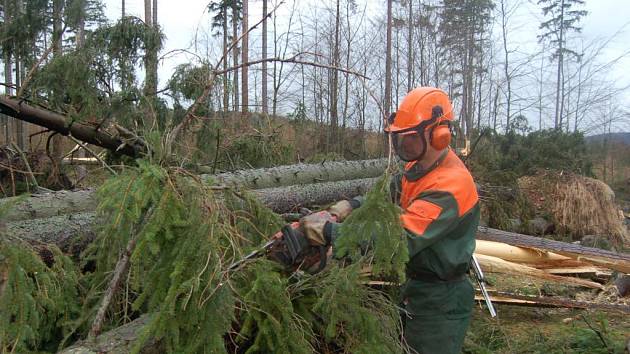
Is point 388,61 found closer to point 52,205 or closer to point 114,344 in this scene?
point 52,205

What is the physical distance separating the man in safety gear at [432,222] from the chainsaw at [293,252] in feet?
0.19

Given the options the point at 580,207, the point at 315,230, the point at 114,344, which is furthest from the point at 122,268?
the point at 580,207

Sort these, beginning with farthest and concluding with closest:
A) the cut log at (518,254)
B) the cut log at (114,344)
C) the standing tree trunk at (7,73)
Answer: the standing tree trunk at (7,73), the cut log at (518,254), the cut log at (114,344)

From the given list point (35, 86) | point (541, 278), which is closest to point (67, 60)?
point (35, 86)

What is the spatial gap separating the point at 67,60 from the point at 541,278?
5358mm

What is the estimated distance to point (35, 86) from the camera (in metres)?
5.20

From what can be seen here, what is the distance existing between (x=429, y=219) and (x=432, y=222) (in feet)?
0.06

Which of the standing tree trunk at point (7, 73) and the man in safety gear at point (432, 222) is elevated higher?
the standing tree trunk at point (7, 73)

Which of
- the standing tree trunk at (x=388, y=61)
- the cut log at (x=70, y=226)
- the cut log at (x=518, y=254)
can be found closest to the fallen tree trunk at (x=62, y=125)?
the cut log at (x=70, y=226)

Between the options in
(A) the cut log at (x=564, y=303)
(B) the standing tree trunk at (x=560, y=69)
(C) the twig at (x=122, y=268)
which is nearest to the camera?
(C) the twig at (x=122, y=268)

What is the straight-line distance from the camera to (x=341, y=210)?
265 cm

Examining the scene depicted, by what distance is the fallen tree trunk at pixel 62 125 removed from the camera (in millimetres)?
5090

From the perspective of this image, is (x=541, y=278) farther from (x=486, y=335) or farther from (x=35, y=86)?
(x=35, y=86)

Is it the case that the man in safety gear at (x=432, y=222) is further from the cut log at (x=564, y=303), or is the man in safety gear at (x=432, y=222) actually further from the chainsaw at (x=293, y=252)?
the cut log at (x=564, y=303)
